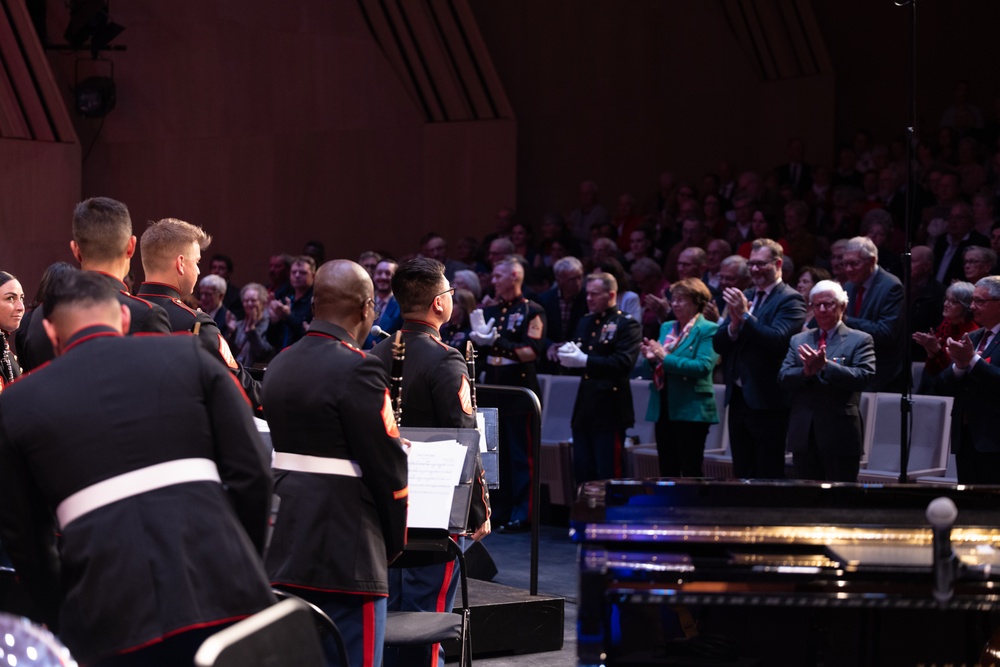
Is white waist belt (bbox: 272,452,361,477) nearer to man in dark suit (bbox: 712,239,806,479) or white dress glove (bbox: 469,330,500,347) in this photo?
man in dark suit (bbox: 712,239,806,479)

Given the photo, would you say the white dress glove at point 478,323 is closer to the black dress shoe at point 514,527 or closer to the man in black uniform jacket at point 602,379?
the man in black uniform jacket at point 602,379

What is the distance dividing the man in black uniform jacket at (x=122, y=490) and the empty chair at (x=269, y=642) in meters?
0.28

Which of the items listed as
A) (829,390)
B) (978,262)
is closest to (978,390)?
(829,390)

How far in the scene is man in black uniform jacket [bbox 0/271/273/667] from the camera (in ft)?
9.37

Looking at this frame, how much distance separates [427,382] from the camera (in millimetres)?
4809

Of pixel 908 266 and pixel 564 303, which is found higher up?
pixel 908 266

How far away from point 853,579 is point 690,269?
5.98 metres

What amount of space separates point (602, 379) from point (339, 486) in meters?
4.66

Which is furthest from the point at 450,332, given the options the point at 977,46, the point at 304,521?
the point at 977,46

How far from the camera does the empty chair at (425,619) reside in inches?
167

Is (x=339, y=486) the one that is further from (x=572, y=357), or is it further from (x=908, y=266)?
(x=572, y=357)

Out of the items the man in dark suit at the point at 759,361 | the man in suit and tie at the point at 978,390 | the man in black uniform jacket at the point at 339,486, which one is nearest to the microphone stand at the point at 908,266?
the man in suit and tie at the point at 978,390

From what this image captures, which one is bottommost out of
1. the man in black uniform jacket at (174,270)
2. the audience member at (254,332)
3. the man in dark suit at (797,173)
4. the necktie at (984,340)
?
the audience member at (254,332)

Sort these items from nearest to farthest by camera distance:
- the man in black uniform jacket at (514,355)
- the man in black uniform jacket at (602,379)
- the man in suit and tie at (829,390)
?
the man in suit and tie at (829,390) < the man in black uniform jacket at (602,379) < the man in black uniform jacket at (514,355)
